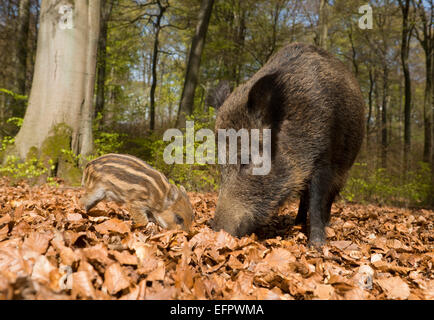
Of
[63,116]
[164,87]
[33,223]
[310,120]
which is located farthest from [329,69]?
[164,87]

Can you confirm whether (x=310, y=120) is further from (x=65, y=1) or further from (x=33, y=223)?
(x=65, y=1)

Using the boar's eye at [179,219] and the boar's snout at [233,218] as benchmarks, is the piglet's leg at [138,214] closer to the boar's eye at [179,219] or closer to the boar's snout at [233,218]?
the boar's eye at [179,219]

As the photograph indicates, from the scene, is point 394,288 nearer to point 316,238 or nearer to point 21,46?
point 316,238

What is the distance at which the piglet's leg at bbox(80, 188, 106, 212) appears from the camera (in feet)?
9.68

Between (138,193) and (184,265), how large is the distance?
147cm

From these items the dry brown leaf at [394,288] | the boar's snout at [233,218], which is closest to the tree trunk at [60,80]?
the boar's snout at [233,218]

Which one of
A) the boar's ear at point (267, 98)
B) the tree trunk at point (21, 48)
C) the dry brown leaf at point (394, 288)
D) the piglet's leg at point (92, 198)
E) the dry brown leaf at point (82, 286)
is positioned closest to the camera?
the dry brown leaf at point (82, 286)

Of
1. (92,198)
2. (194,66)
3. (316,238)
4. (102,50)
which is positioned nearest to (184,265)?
(316,238)

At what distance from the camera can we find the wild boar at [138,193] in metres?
3.01

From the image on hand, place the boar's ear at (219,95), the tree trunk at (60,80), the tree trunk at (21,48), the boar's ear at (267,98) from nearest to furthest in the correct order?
the boar's ear at (267,98) < the boar's ear at (219,95) < the tree trunk at (60,80) < the tree trunk at (21,48)

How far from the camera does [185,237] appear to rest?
7.73 ft

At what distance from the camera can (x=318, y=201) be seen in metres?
2.61

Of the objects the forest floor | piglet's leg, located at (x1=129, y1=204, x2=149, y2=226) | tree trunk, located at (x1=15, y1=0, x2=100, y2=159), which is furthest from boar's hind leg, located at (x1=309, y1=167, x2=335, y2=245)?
tree trunk, located at (x1=15, y1=0, x2=100, y2=159)

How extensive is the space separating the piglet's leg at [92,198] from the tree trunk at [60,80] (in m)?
2.60
